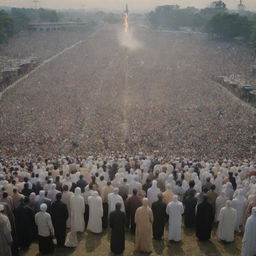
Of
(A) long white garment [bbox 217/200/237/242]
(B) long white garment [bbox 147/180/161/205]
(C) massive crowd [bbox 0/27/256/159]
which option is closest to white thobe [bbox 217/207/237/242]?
(A) long white garment [bbox 217/200/237/242]

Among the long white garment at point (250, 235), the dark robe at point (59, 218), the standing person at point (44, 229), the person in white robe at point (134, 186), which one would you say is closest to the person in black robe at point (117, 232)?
the dark robe at point (59, 218)

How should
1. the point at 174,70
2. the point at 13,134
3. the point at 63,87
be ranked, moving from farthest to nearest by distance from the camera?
the point at 174,70
the point at 63,87
the point at 13,134

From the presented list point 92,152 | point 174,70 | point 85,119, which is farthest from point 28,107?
point 174,70

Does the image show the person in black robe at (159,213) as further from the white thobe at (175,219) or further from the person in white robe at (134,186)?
the person in white robe at (134,186)

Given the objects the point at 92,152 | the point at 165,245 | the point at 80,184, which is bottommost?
the point at 92,152

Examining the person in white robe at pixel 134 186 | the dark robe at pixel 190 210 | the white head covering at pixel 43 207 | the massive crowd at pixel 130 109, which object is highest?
the white head covering at pixel 43 207

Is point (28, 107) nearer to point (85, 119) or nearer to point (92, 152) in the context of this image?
point (85, 119)
